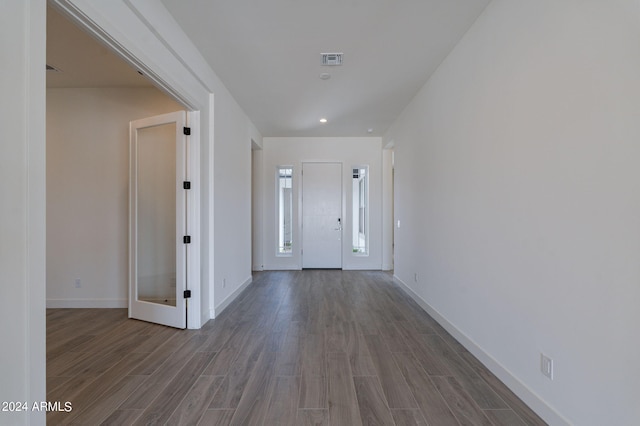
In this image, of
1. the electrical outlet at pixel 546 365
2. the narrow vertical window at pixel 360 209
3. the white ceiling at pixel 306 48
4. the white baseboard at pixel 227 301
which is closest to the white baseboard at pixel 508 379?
the electrical outlet at pixel 546 365

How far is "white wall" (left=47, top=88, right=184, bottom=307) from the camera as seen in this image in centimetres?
362

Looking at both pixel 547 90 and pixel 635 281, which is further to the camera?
pixel 547 90

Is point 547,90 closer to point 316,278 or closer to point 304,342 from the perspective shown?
point 304,342

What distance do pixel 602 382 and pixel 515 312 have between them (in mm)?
592

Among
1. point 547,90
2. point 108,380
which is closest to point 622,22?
point 547,90

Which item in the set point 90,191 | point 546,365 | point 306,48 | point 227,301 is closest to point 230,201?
point 227,301

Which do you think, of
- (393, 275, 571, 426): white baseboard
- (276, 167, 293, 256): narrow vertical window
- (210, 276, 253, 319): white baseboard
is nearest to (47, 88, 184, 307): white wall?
(210, 276, 253, 319): white baseboard

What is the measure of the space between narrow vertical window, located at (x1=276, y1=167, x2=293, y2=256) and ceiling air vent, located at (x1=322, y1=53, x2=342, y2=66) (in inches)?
130

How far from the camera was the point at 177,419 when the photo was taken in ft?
5.36

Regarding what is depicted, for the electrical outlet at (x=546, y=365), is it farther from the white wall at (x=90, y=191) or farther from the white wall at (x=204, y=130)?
the white wall at (x=90, y=191)

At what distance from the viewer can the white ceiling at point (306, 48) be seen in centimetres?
224

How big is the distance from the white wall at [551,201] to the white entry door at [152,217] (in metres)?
2.97
